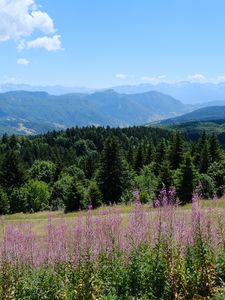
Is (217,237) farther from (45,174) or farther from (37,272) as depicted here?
(45,174)

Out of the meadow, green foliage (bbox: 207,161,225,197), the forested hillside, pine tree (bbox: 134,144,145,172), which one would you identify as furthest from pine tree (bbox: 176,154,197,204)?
pine tree (bbox: 134,144,145,172)

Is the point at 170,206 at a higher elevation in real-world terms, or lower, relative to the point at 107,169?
higher

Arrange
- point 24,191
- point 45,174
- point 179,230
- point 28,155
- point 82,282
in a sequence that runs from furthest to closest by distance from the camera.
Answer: point 28,155 → point 45,174 → point 24,191 → point 179,230 → point 82,282

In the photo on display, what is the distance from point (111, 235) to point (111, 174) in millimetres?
57178

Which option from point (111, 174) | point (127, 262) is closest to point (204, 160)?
point (111, 174)

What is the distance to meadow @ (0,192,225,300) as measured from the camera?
10.2 m

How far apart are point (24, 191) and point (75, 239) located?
256 ft

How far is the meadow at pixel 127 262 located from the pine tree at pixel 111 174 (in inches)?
2191

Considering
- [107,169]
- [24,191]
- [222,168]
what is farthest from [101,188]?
[24,191]

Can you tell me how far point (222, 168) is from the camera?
67000 millimetres

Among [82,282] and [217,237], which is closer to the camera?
[82,282]

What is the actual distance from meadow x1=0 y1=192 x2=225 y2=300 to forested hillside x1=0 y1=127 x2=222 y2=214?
1988cm

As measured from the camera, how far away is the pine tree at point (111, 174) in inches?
2667

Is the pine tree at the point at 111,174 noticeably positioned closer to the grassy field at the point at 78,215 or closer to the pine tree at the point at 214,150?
the pine tree at the point at 214,150
